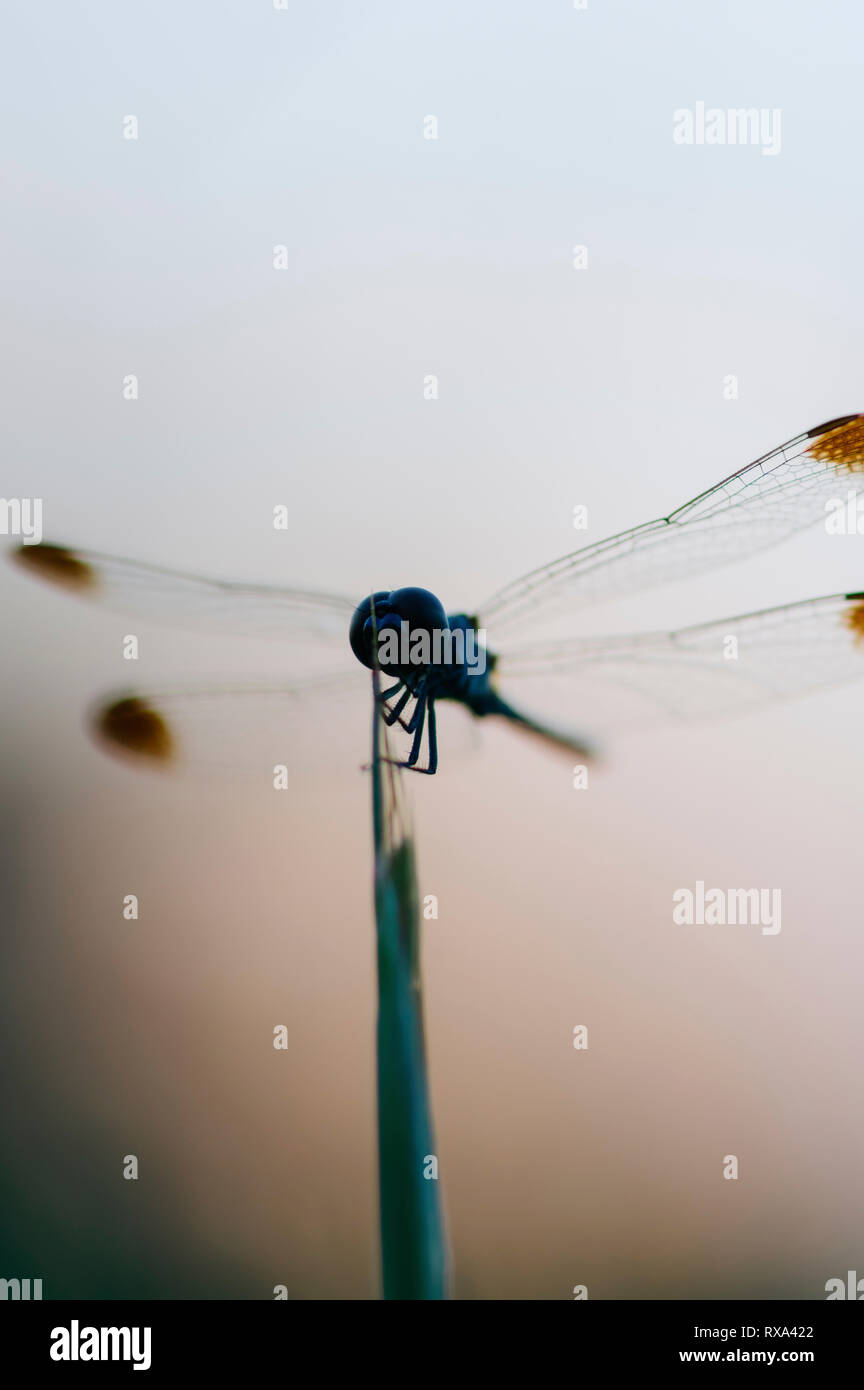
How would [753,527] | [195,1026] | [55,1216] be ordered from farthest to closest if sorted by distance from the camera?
[55,1216]
[195,1026]
[753,527]

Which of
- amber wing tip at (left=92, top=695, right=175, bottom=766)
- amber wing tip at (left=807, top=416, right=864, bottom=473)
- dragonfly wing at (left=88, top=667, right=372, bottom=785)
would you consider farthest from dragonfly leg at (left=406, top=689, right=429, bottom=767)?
amber wing tip at (left=807, top=416, right=864, bottom=473)

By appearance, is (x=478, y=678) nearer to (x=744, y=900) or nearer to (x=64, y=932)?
(x=744, y=900)

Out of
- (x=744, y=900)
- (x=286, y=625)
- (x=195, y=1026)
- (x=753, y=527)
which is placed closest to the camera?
(x=753, y=527)

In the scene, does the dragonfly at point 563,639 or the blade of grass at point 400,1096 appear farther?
the dragonfly at point 563,639

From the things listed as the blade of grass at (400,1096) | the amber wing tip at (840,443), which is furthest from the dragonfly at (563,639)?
the blade of grass at (400,1096)

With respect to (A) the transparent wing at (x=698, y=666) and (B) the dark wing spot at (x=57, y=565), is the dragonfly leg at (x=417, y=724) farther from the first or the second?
(B) the dark wing spot at (x=57, y=565)

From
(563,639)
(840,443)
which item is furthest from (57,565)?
(840,443)
